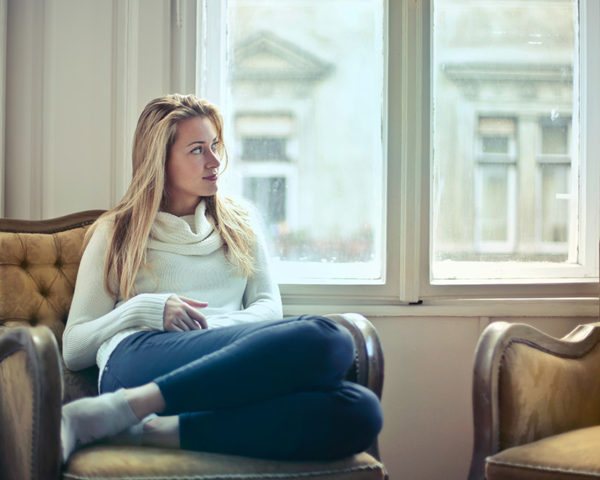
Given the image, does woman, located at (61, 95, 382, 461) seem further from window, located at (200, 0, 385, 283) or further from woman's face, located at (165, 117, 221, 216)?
window, located at (200, 0, 385, 283)

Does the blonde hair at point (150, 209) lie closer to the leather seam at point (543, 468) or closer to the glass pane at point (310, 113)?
the glass pane at point (310, 113)

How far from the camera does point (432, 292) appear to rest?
7.17 ft

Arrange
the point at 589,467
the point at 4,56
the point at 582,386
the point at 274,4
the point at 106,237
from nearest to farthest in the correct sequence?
the point at 589,467
the point at 582,386
the point at 106,237
the point at 4,56
the point at 274,4

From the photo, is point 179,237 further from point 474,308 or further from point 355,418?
point 474,308

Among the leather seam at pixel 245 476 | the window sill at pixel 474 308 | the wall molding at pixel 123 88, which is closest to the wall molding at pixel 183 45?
the wall molding at pixel 123 88

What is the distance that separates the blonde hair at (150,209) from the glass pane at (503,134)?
0.73 meters

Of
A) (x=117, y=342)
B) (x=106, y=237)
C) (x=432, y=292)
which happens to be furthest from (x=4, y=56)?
(x=432, y=292)

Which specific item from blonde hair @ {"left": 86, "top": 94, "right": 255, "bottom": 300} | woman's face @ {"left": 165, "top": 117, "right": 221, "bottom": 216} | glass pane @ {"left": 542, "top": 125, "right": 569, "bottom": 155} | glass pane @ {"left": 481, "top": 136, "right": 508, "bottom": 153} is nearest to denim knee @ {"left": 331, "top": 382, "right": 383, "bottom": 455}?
blonde hair @ {"left": 86, "top": 94, "right": 255, "bottom": 300}

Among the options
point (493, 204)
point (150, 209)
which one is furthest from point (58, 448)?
point (493, 204)

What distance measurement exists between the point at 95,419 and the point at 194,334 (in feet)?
1.05

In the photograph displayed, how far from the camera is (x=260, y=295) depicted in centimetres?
188

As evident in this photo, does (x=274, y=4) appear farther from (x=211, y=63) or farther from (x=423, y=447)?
(x=423, y=447)

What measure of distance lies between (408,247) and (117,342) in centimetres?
99

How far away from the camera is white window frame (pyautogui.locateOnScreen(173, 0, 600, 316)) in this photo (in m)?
2.17
